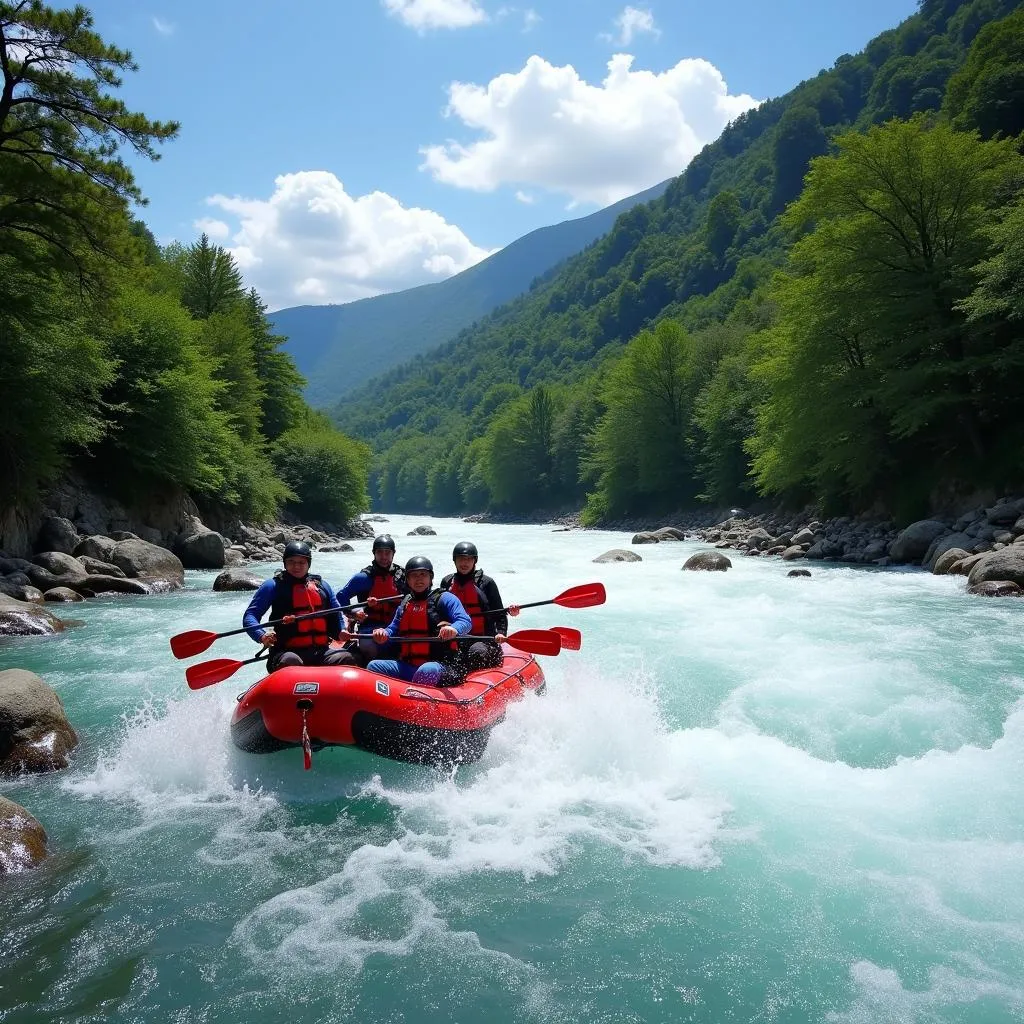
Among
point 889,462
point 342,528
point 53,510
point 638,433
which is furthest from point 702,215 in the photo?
point 53,510

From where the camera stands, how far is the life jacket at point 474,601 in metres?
7.29

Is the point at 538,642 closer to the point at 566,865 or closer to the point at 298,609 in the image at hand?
the point at 298,609

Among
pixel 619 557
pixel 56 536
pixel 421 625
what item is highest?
pixel 56 536

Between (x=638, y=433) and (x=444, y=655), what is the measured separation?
1433 inches

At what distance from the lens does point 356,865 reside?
4.49 meters

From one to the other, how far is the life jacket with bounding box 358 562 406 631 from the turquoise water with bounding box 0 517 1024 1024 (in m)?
1.57

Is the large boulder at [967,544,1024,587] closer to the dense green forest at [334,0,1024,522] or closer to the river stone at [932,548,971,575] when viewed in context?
the river stone at [932,548,971,575]

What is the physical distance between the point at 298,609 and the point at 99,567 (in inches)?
450

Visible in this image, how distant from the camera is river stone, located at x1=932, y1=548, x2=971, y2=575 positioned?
15392mm

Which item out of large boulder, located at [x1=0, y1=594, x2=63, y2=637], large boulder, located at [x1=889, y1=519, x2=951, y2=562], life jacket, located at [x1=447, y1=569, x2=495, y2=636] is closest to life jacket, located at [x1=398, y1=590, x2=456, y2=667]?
life jacket, located at [x1=447, y1=569, x2=495, y2=636]

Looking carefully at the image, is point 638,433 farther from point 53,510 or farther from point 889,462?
point 53,510

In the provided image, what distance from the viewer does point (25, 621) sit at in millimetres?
10938

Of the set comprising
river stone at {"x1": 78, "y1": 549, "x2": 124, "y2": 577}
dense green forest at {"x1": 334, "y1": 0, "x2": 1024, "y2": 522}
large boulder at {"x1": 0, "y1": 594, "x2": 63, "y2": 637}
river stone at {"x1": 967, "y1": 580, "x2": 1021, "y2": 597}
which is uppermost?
dense green forest at {"x1": 334, "y1": 0, "x2": 1024, "y2": 522}

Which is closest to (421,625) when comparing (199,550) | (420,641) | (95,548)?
(420,641)
